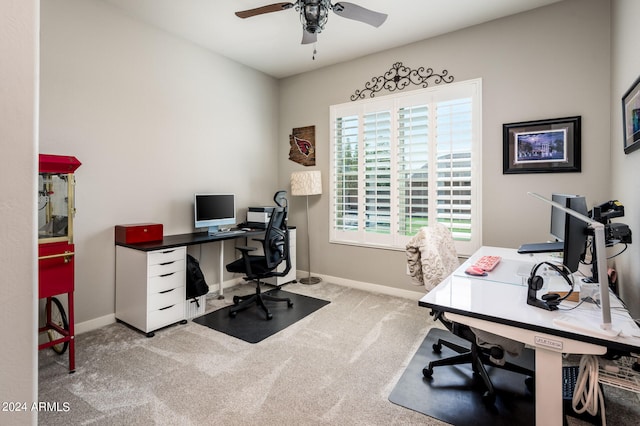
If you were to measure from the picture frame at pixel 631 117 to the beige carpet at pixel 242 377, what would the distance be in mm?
1600

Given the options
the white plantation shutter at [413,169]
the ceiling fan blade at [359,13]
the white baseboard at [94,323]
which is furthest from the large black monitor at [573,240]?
the white baseboard at [94,323]

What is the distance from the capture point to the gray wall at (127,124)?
8.76ft

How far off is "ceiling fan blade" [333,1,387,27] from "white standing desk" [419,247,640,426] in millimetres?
2064

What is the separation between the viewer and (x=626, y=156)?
2139mm

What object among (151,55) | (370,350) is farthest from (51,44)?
(370,350)

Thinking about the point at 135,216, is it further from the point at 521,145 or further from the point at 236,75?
the point at 521,145

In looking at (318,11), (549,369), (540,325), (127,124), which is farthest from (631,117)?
(127,124)

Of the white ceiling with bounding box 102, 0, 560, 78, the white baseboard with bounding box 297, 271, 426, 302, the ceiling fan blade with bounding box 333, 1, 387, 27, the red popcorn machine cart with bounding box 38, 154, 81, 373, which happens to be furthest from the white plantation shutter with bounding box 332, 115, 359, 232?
the red popcorn machine cart with bounding box 38, 154, 81, 373

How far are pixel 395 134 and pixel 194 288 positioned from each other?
2.87 m

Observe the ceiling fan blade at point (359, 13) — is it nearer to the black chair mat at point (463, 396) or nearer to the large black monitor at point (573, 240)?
the large black monitor at point (573, 240)

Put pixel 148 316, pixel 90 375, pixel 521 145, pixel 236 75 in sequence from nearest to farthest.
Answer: pixel 90 375 < pixel 148 316 < pixel 521 145 < pixel 236 75

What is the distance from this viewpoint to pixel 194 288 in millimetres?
3094

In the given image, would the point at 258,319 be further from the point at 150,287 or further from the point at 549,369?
the point at 549,369

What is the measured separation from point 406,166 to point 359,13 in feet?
5.85
